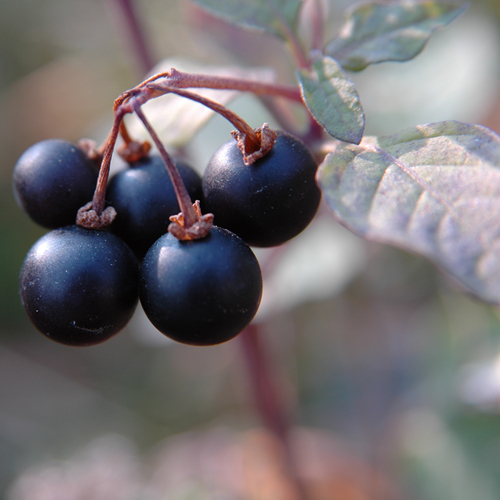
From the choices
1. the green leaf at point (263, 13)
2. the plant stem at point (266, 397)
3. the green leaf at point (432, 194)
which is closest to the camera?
the green leaf at point (432, 194)

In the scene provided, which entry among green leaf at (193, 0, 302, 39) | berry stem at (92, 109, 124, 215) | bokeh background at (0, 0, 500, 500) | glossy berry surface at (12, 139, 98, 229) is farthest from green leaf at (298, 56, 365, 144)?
bokeh background at (0, 0, 500, 500)

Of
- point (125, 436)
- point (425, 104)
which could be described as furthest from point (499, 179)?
point (125, 436)

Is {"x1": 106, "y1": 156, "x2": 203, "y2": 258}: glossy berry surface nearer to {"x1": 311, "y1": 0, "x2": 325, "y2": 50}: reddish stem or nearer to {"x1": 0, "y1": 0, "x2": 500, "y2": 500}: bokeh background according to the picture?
{"x1": 311, "y1": 0, "x2": 325, "y2": 50}: reddish stem

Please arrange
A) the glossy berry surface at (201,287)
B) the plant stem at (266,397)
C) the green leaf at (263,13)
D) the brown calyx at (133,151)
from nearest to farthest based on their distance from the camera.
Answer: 1. the glossy berry surface at (201,287)
2. the brown calyx at (133,151)
3. the green leaf at (263,13)
4. the plant stem at (266,397)

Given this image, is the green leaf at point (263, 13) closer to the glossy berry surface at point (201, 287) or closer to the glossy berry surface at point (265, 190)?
Answer: the glossy berry surface at point (265, 190)

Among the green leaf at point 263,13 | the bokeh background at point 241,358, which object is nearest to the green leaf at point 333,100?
the green leaf at point 263,13

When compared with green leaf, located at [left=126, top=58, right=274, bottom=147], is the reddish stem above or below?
above
